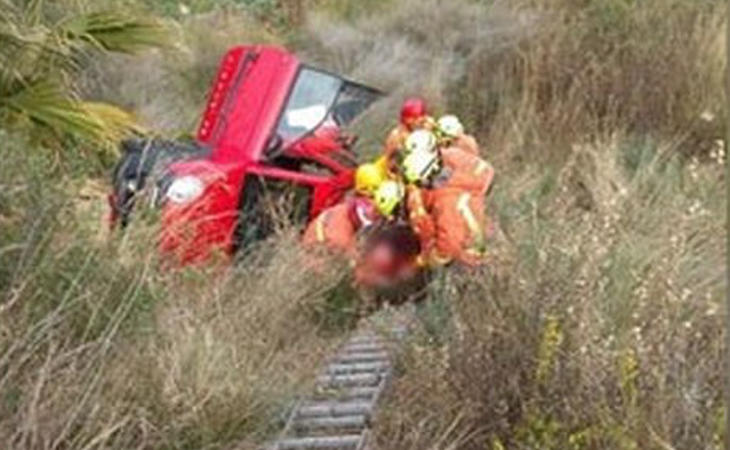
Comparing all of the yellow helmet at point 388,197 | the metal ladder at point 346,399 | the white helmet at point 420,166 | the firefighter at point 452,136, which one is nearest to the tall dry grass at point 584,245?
the metal ladder at point 346,399

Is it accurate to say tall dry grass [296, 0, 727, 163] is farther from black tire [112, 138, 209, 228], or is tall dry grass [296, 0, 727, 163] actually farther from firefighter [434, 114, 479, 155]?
black tire [112, 138, 209, 228]

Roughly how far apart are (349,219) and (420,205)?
404mm

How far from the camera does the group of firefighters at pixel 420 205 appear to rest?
7.85 m

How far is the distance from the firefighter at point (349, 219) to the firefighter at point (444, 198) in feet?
0.82

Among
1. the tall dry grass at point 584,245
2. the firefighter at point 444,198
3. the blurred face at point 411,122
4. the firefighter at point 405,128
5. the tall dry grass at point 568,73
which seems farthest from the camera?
the tall dry grass at point 568,73

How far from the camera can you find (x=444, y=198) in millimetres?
8016

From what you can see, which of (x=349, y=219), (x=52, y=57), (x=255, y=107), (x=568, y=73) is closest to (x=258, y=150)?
(x=255, y=107)

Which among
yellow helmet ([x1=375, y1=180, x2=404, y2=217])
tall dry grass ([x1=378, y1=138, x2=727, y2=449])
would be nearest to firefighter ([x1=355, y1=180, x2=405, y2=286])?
yellow helmet ([x1=375, y1=180, x2=404, y2=217])

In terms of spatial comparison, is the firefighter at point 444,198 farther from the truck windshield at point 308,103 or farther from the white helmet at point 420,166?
the truck windshield at point 308,103

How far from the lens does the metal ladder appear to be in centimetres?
541

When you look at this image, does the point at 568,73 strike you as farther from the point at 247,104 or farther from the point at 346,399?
the point at 346,399

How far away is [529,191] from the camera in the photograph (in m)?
9.77

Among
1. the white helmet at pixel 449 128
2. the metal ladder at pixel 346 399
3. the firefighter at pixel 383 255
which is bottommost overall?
the metal ladder at pixel 346 399

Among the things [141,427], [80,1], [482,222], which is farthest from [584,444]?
[80,1]
